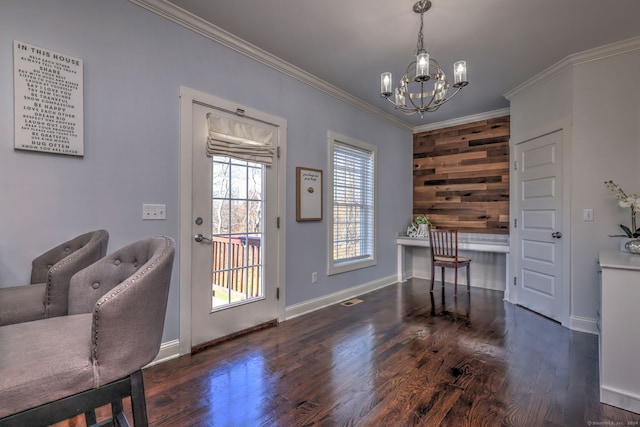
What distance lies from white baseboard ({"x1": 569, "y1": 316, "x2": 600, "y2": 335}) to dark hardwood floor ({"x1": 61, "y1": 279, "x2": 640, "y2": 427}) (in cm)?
11

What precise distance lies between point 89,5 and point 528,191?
14.8 ft

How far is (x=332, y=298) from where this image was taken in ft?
12.6

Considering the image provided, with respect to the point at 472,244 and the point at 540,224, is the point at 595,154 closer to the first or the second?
the point at 540,224

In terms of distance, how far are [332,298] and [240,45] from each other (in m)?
2.90

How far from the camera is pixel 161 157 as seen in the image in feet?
7.77

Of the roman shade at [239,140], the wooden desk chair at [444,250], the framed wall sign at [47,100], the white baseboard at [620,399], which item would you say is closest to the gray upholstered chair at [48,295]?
the framed wall sign at [47,100]

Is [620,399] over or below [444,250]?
below

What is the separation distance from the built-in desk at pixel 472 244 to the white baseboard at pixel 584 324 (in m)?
1.04

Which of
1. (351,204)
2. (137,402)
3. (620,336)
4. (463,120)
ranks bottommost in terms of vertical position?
(620,336)

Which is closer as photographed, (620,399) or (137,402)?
(137,402)

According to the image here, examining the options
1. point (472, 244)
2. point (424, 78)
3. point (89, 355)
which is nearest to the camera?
point (89, 355)

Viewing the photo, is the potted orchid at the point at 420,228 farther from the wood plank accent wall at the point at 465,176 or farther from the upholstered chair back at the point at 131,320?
the upholstered chair back at the point at 131,320

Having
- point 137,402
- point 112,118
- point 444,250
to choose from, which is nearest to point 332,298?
point 444,250

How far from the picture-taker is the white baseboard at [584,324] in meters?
3.00
